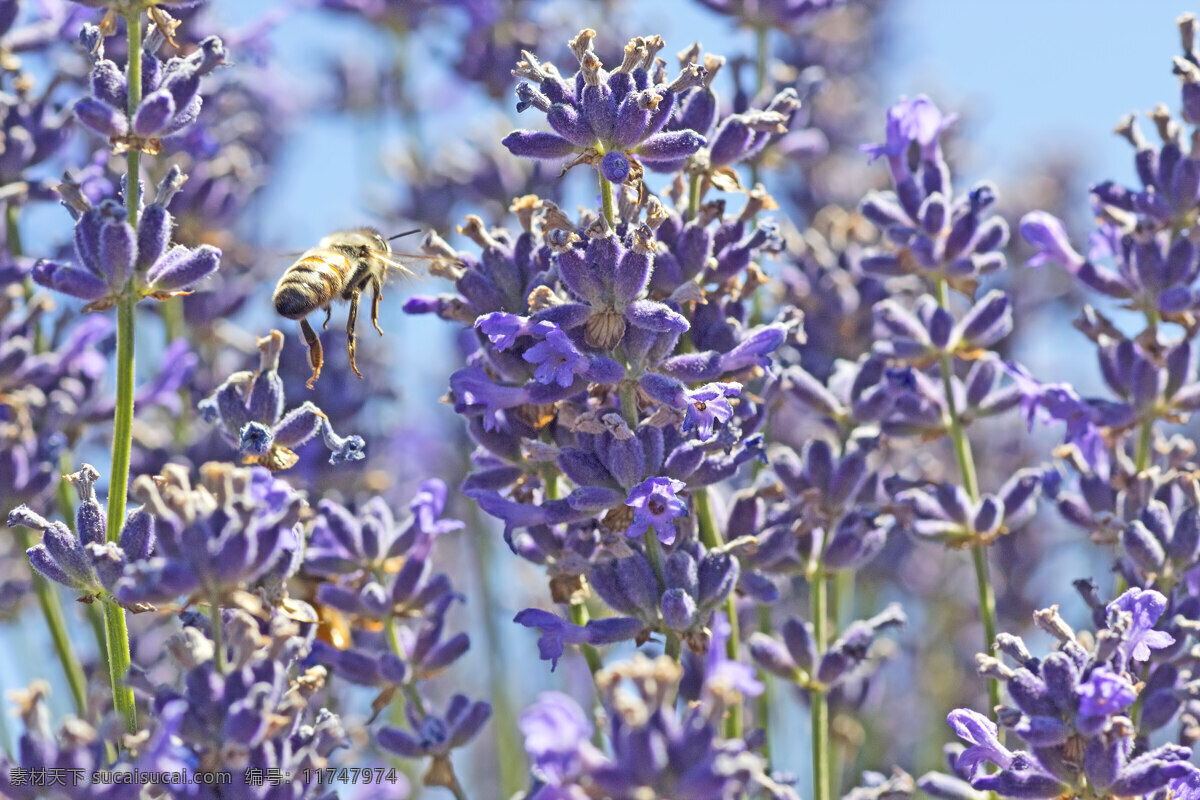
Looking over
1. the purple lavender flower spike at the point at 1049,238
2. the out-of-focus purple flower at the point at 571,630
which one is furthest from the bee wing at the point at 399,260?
the purple lavender flower spike at the point at 1049,238

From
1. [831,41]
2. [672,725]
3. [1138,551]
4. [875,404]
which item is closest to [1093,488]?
[1138,551]

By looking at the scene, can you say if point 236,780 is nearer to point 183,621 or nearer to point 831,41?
point 183,621

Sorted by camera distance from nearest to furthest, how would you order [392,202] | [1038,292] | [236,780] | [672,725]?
[672,725], [236,780], [392,202], [1038,292]

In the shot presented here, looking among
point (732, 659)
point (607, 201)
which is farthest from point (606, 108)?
point (732, 659)

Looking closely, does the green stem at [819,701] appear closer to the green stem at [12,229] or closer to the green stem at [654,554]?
the green stem at [654,554]

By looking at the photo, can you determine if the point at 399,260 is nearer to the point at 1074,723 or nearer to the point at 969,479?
the point at 969,479

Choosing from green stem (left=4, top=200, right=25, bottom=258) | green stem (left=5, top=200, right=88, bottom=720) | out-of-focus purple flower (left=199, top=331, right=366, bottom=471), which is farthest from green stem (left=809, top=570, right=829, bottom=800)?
green stem (left=4, top=200, right=25, bottom=258)

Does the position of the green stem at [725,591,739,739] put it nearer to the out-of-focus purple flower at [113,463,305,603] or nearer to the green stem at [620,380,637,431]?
the green stem at [620,380,637,431]
